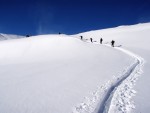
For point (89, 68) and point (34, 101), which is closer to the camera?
point (34, 101)

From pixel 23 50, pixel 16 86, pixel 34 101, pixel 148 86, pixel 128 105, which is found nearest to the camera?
pixel 128 105

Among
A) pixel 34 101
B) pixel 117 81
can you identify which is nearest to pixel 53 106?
pixel 34 101

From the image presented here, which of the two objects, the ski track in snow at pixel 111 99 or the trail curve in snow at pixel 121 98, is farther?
the ski track in snow at pixel 111 99

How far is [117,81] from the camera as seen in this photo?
47.1 feet

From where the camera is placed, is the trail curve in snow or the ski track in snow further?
the ski track in snow

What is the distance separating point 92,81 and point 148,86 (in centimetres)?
396

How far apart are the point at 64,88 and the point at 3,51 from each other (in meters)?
24.5

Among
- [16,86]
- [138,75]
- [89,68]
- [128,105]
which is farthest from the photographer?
[89,68]

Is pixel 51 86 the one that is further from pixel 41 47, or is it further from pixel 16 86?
pixel 41 47

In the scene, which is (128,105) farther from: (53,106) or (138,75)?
(138,75)

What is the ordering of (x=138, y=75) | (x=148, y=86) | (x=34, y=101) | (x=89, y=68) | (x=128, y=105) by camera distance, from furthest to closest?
(x=89, y=68)
(x=138, y=75)
(x=148, y=86)
(x=34, y=101)
(x=128, y=105)

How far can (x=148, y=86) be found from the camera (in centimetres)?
1307

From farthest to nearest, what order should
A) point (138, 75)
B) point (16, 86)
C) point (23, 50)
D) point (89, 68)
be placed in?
point (23, 50) → point (89, 68) → point (138, 75) → point (16, 86)

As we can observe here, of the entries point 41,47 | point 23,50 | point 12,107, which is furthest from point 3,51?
point 12,107
